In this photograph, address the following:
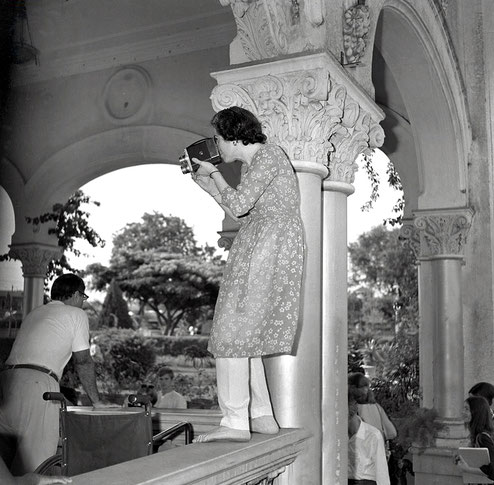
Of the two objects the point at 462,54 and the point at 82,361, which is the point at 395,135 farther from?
the point at 82,361

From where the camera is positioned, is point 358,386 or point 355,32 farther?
point 358,386

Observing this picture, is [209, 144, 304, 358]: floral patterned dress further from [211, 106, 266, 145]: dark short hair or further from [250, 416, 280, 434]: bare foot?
[250, 416, 280, 434]: bare foot

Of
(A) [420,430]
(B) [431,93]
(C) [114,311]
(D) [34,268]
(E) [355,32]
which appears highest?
(B) [431,93]

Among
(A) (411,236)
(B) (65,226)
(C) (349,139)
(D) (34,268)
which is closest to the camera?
(C) (349,139)

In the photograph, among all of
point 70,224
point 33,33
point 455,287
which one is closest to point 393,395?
point 455,287

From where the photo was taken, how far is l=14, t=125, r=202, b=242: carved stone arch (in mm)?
9445

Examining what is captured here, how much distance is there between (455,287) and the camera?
289 inches

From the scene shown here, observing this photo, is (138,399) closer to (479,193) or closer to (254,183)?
(254,183)

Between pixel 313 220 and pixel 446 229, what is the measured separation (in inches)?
166

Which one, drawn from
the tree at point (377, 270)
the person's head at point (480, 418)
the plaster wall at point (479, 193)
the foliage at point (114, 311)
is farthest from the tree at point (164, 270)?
the person's head at point (480, 418)

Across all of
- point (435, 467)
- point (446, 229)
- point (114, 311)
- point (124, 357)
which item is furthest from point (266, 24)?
point (114, 311)

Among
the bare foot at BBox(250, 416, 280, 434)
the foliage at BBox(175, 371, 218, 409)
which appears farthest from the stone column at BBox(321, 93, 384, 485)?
the foliage at BBox(175, 371, 218, 409)

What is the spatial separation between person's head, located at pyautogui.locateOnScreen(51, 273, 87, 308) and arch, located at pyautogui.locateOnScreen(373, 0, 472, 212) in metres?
3.15

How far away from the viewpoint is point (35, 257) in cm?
1066
